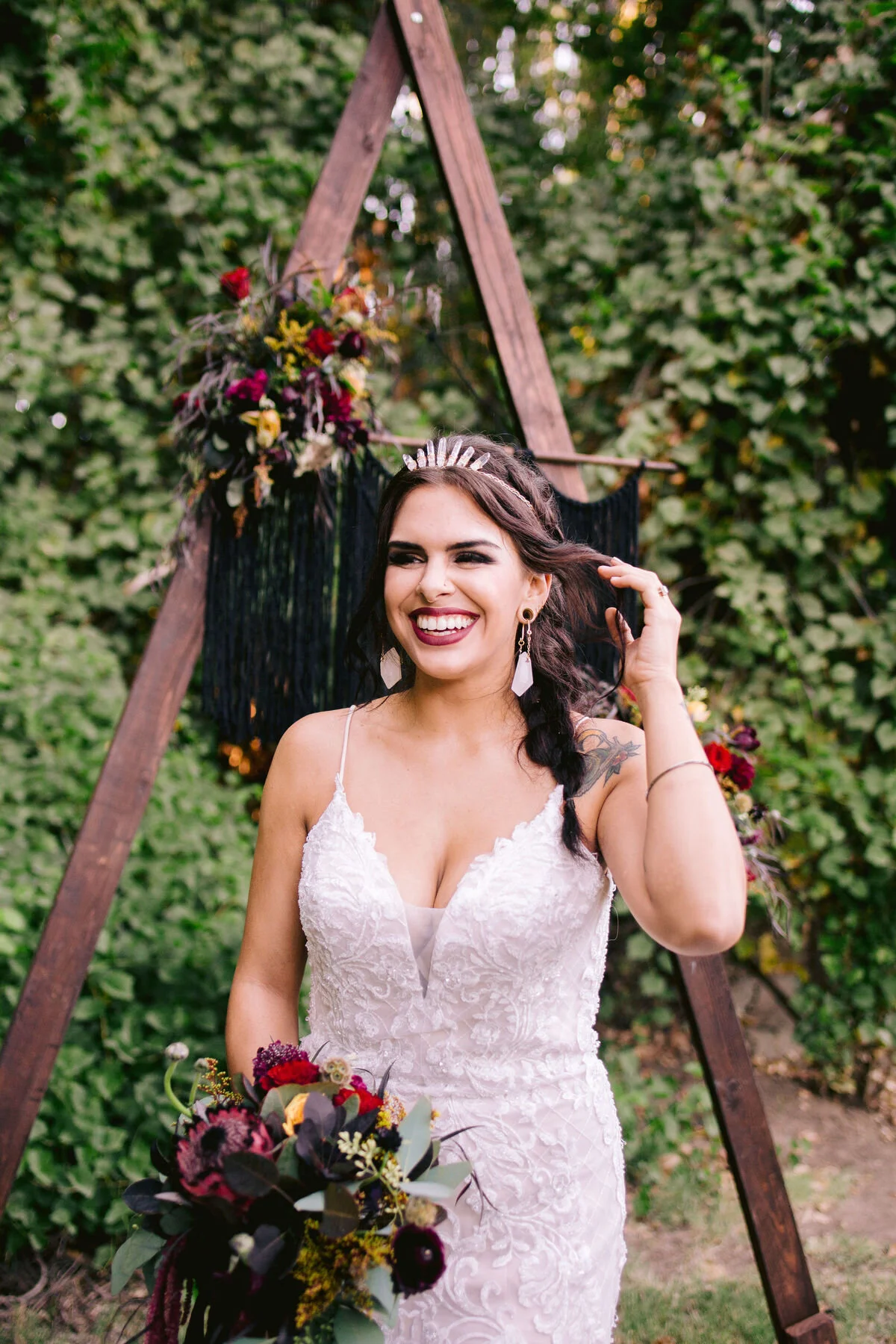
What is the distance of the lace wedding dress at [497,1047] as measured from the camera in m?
1.64

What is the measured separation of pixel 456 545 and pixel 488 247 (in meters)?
1.15

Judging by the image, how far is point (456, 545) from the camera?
183cm

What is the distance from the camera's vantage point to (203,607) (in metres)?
2.46

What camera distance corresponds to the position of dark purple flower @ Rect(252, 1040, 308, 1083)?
142 centimetres

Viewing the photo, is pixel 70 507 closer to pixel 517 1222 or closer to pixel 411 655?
pixel 411 655

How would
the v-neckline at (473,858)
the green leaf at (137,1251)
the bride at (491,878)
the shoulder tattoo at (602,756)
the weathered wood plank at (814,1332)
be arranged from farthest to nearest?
the weathered wood plank at (814,1332) < the shoulder tattoo at (602,756) < the v-neckline at (473,858) < the bride at (491,878) < the green leaf at (137,1251)

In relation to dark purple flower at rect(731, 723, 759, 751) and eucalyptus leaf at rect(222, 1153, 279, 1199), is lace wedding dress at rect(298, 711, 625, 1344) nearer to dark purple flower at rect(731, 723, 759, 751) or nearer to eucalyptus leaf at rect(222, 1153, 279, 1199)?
eucalyptus leaf at rect(222, 1153, 279, 1199)

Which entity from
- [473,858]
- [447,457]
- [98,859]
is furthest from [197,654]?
[473,858]

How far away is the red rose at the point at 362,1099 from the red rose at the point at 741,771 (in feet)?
4.84

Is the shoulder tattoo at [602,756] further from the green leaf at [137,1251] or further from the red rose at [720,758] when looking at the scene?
the green leaf at [137,1251]

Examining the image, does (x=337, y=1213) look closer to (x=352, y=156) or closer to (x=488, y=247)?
(x=488, y=247)

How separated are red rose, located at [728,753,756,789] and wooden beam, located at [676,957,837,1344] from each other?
453mm

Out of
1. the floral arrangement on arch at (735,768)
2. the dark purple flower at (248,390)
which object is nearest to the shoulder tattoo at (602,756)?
the floral arrangement on arch at (735,768)

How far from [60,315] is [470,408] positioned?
6.29ft
